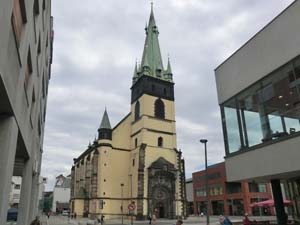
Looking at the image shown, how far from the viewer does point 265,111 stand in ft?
43.4

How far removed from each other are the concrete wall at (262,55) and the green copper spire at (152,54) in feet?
145

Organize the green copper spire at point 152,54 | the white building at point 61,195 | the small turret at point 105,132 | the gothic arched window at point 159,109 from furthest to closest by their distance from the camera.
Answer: the white building at point 61,195 < the green copper spire at point 152,54 < the gothic arched window at point 159,109 < the small turret at point 105,132

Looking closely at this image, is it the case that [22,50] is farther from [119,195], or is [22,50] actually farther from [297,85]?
[119,195]


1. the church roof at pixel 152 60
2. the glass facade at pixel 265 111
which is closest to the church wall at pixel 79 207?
the church roof at pixel 152 60

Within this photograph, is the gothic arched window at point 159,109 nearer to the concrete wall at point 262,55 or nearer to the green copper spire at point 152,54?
the green copper spire at point 152,54

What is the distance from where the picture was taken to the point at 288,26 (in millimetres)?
12133

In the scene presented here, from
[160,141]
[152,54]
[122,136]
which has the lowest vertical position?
[160,141]

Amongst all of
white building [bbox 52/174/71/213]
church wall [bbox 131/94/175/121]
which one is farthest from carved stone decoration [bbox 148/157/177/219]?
white building [bbox 52/174/71/213]

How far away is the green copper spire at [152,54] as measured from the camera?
6203 cm

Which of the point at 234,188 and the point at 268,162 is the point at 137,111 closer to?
the point at 234,188

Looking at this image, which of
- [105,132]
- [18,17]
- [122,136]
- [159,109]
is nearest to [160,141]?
[159,109]

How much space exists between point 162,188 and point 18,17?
46.8 meters

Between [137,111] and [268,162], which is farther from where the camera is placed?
[137,111]

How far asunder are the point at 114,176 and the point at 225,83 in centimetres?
4174
